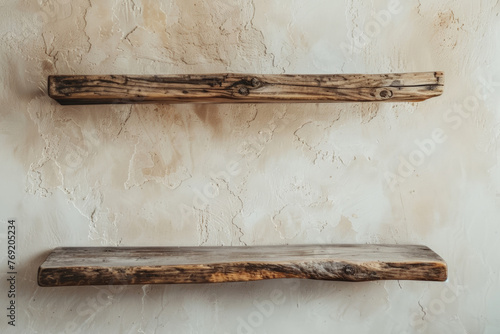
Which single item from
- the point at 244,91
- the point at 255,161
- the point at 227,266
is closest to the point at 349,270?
the point at 227,266

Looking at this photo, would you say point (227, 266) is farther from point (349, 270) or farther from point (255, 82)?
point (255, 82)

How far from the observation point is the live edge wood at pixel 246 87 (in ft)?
4.28

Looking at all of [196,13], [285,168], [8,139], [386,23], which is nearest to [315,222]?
[285,168]

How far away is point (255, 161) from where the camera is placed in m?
1.55

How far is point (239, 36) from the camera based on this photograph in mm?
1532

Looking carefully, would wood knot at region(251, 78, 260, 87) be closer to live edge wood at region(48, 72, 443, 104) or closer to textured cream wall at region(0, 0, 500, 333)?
live edge wood at region(48, 72, 443, 104)

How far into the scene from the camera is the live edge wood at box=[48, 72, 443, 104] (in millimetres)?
1305

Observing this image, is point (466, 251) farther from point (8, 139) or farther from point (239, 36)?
point (8, 139)

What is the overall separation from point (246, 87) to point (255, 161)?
34 centimetres

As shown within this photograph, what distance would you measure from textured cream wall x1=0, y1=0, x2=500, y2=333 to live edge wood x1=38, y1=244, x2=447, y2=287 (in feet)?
0.42

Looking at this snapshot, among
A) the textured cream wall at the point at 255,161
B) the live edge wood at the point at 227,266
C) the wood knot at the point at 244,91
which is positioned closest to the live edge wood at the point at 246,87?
the wood knot at the point at 244,91

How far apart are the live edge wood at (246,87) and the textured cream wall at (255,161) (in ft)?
0.69

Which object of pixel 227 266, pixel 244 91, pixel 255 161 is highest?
pixel 244 91

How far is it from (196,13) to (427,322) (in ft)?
4.88
